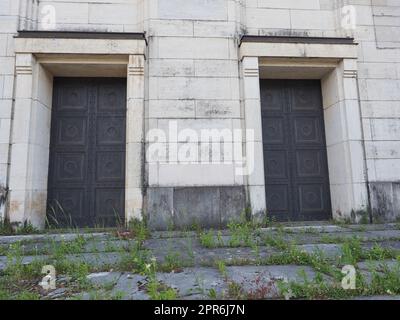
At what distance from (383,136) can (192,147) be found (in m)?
4.46

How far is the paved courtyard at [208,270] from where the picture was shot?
2.40m

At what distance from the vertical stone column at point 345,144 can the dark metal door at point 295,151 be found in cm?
28

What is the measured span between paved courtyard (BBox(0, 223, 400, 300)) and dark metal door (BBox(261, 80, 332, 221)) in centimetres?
212

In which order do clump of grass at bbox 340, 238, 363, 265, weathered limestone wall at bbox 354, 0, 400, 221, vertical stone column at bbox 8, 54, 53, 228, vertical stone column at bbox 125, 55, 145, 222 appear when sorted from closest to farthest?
1. clump of grass at bbox 340, 238, 363, 265
2. vertical stone column at bbox 8, 54, 53, 228
3. vertical stone column at bbox 125, 55, 145, 222
4. weathered limestone wall at bbox 354, 0, 400, 221

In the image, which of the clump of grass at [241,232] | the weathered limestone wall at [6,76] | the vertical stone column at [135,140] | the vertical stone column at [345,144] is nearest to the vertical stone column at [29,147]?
the weathered limestone wall at [6,76]

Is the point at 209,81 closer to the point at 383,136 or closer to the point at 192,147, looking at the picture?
the point at 192,147

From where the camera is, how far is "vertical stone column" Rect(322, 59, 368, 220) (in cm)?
629

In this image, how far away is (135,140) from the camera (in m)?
5.96


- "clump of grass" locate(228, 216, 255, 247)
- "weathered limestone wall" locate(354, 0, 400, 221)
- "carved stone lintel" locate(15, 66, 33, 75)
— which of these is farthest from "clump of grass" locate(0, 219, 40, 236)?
"weathered limestone wall" locate(354, 0, 400, 221)

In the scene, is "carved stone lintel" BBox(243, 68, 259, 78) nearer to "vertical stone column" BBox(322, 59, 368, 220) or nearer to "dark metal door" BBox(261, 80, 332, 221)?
"dark metal door" BBox(261, 80, 332, 221)

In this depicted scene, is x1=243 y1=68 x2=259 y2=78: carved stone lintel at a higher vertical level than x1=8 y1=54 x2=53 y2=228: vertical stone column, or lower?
higher

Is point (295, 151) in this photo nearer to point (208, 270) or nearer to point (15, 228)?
point (208, 270)

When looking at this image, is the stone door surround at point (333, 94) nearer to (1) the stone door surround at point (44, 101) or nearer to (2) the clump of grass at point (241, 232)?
(2) the clump of grass at point (241, 232)
